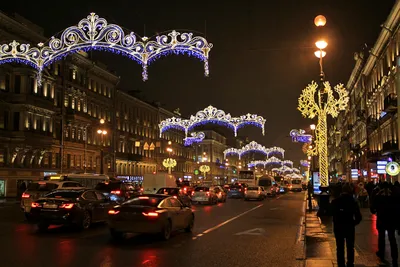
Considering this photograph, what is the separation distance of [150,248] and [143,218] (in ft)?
4.46

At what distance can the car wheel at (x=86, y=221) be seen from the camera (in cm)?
1772

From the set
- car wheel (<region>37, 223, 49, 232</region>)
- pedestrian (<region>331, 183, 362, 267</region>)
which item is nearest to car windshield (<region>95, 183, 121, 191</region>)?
car wheel (<region>37, 223, 49, 232</region>)

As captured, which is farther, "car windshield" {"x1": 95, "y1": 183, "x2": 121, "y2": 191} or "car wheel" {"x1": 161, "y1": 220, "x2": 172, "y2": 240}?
"car windshield" {"x1": 95, "y1": 183, "x2": 121, "y2": 191}

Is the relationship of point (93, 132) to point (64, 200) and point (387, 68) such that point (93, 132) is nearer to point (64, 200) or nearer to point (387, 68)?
point (387, 68)

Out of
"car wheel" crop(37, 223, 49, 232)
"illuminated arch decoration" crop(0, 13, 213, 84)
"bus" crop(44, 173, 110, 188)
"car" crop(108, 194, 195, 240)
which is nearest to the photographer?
"car" crop(108, 194, 195, 240)

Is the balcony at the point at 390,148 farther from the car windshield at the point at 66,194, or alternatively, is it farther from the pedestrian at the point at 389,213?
the pedestrian at the point at 389,213

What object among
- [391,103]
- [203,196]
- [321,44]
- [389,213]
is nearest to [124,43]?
[321,44]

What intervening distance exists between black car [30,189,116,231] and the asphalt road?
0.41m

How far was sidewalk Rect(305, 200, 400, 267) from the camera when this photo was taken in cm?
1074

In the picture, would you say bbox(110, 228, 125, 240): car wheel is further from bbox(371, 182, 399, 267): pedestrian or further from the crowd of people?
bbox(371, 182, 399, 267): pedestrian

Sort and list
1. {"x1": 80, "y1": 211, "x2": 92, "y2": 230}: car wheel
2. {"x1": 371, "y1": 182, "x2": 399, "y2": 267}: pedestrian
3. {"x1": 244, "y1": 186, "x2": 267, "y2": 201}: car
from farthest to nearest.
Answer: {"x1": 244, "y1": 186, "x2": 267, "y2": 201}: car
{"x1": 80, "y1": 211, "x2": 92, "y2": 230}: car wheel
{"x1": 371, "y1": 182, "x2": 399, "y2": 267}: pedestrian

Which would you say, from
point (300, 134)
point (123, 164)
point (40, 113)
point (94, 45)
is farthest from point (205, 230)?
point (123, 164)

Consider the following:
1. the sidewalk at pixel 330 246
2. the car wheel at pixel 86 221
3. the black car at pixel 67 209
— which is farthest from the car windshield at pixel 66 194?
the sidewalk at pixel 330 246

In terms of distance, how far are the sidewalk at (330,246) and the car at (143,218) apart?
4.37 metres
